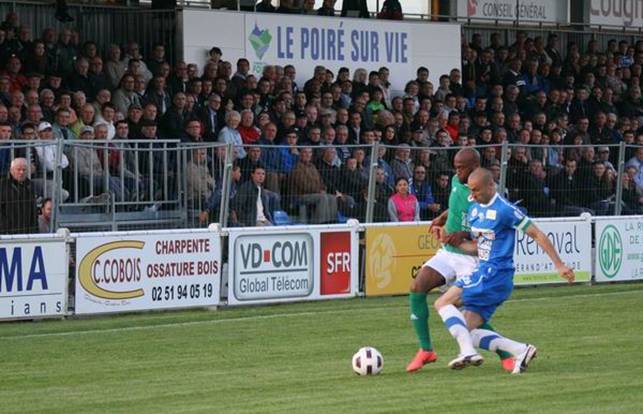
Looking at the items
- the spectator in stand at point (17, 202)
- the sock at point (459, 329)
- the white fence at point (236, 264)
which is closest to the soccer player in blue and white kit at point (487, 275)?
the sock at point (459, 329)

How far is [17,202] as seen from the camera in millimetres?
18172

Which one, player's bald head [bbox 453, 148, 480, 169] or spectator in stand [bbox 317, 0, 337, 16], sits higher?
spectator in stand [bbox 317, 0, 337, 16]

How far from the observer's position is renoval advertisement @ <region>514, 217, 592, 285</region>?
915 inches

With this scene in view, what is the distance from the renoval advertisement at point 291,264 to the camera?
Result: 65.7 ft

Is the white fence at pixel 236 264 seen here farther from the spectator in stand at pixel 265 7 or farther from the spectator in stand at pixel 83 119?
the spectator in stand at pixel 265 7

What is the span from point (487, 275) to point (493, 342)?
1.86 feet

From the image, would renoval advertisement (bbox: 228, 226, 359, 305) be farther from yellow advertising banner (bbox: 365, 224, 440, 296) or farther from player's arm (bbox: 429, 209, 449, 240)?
player's arm (bbox: 429, 209, 449, 240)

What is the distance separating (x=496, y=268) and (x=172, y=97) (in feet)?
38.0

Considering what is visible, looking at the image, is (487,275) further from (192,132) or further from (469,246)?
(192,132)

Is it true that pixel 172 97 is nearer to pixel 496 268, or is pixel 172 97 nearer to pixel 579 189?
pixel 579 189

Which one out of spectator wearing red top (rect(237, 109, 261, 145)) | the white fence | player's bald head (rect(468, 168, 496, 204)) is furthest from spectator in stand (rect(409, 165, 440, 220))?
player's bald head (rect(468, 168, 496, 204))

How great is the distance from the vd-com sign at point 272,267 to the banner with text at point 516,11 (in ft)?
42.1

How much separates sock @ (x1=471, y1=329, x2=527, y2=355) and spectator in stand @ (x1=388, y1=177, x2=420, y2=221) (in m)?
9.42

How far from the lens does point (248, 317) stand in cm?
1875
